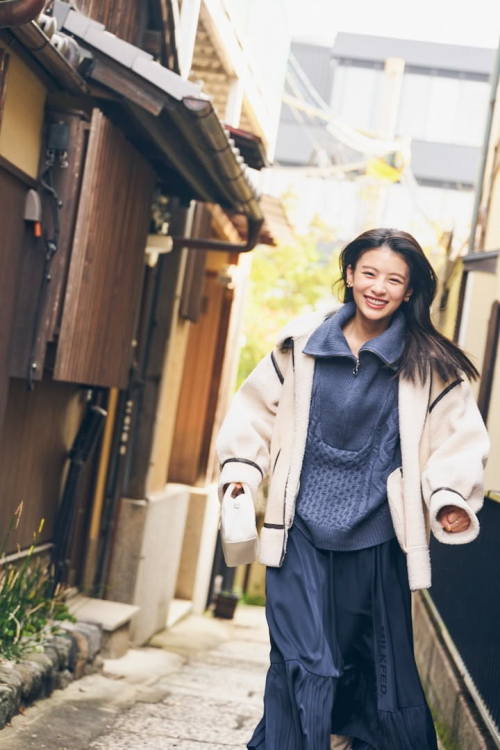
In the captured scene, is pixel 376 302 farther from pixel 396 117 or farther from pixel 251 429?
pixel 396 117

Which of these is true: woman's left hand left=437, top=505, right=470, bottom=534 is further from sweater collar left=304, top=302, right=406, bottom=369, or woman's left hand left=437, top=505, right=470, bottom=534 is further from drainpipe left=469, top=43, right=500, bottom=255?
drainpipe left=469, top=43, right=500, bottom=255

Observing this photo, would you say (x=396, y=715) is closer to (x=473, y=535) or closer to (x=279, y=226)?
(x=473, y=535)

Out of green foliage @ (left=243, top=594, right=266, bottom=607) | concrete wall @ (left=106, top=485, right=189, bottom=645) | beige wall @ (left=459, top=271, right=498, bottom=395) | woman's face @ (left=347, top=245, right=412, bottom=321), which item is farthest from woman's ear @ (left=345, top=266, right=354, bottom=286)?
green foliage @ (left=243, top=594, right=266, bottom=607)

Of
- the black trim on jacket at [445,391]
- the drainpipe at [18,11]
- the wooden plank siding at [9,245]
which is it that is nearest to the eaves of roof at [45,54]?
the drainpipe at [18,11]

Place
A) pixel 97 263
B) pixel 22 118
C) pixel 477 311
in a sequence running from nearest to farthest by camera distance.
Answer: pixel 22 118 → pixel 97 263 → pixel 477 311

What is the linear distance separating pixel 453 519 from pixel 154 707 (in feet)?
13.4

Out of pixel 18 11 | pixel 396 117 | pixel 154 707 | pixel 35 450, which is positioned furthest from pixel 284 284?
pixel 18 11

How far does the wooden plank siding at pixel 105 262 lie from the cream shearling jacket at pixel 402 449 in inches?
119

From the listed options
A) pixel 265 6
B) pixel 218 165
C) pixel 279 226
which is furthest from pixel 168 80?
pixel 265 6

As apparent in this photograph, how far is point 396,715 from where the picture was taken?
4.58 meters

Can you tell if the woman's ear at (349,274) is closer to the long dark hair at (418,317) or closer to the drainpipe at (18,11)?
the long dark hair at (418,317)

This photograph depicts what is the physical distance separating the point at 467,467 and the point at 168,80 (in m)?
3.66

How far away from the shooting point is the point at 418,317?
488cm

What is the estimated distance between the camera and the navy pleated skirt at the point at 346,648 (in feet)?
14.8
